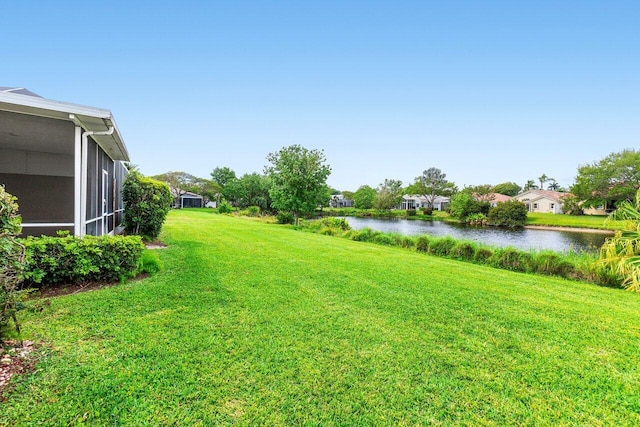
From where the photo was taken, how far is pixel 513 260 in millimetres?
8352

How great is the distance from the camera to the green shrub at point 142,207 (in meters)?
8.13

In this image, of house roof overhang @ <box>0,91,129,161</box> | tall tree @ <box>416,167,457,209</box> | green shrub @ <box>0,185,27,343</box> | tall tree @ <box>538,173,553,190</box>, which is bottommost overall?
green shrub @ <box>0,185,27,343</box>

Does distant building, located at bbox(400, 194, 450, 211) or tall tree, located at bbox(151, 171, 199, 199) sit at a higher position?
tall tree, located at bbox(151, 171, 199, 199)

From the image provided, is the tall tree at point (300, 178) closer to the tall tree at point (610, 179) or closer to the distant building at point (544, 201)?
the tall tree at point (610, 179)

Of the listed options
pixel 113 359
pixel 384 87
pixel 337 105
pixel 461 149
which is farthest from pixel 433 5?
pixel 461 149

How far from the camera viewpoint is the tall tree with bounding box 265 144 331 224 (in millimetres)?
18297

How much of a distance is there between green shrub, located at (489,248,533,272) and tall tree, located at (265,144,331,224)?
11.7 metres

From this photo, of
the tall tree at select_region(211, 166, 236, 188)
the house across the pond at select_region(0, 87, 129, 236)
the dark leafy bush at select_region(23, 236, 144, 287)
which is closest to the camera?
the dark leafy bush at select_region(23, 236, 144, 287)

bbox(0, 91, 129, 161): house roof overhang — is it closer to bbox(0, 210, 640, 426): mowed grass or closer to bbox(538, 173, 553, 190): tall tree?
bbox(0, 210, 640, 426): mowed grass

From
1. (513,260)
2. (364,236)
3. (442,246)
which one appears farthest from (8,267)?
(364,236)

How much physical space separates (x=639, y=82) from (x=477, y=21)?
9.56 metres

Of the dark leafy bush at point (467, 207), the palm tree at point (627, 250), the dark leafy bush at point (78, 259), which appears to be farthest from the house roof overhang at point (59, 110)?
the dark leafy bush at point (467, 207)

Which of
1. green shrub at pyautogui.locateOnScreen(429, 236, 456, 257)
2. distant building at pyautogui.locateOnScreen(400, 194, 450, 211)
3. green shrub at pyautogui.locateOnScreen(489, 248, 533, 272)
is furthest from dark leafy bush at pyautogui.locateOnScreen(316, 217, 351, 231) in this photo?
distant building at pyautogui.locateOnScreen(400, 194, 450, 211)

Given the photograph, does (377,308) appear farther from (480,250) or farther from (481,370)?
(480,250)
